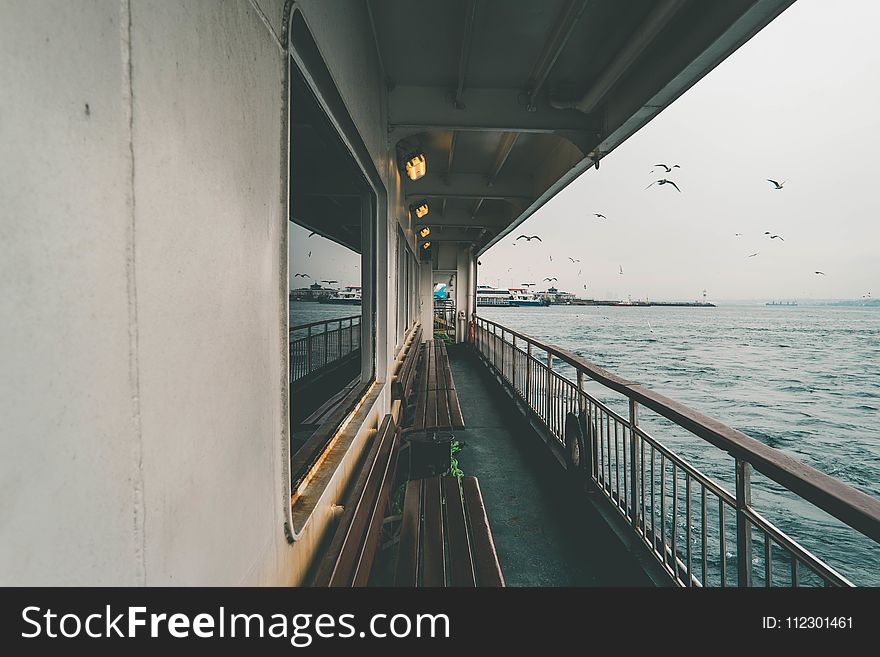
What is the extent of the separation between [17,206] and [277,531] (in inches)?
43.1

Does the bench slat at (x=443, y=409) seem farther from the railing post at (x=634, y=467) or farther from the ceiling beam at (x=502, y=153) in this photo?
the ceiling beam at (x=502, y=153)

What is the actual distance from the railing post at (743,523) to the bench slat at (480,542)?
2.79 feet

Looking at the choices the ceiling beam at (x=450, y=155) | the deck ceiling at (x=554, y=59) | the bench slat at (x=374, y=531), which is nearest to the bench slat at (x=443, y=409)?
the bench slat at (x=374, y=531)

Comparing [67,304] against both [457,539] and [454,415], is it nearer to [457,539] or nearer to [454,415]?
[457,539]

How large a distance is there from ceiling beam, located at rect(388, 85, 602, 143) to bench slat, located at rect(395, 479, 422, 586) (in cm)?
304

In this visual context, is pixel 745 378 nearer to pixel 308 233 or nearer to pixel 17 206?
pixel 308 233

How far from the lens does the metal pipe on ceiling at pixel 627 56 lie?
266cm

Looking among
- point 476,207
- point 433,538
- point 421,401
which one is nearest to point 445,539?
point 433,538

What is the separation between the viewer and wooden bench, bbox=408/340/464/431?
381 centimetres

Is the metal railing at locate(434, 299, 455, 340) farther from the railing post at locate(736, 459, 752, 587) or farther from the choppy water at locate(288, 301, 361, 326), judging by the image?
the railing post at locate(736, 459, 752, 587)

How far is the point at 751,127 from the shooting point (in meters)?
47.2

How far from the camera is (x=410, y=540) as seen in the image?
1961 mm

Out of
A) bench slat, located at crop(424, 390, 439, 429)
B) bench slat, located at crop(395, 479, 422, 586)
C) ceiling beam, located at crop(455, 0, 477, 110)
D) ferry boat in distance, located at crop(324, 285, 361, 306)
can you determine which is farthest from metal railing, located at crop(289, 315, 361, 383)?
bench slat, located at crop(395, 479, 422, 586)

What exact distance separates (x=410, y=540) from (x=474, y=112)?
347cm
